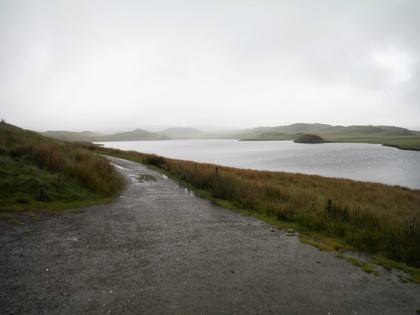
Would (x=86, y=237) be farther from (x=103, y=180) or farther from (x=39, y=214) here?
(x=103, y=180)

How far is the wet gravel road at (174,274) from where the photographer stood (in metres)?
4.31

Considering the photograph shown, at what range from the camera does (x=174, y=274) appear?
5.33 metres

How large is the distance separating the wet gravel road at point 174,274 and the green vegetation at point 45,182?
6.03 ft

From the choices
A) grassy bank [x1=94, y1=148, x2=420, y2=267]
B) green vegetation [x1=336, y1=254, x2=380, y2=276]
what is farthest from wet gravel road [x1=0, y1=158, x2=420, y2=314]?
grassy bank [x1=94, y1=148, x2=420, y2=267]

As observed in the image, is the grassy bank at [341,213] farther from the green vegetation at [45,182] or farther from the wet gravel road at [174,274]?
the green vegetation at [45,182]

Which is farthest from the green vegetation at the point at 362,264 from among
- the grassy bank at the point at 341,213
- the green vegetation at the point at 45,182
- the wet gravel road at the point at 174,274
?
the green vegetation at the point at 45,182

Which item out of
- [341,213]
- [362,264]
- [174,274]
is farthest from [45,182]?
[341,213]

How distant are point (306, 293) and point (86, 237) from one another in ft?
20.1

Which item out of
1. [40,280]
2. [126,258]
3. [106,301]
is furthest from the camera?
[126,258]

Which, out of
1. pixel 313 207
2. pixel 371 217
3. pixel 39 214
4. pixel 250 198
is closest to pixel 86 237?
pixel 39 214

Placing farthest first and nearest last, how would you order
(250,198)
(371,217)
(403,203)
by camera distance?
1. (403,203)
2. (250,198)
3. (371,217)

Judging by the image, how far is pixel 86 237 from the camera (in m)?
7.00

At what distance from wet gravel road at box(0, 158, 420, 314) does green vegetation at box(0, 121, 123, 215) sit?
1837mm

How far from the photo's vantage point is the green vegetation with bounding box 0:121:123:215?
30.6ft
